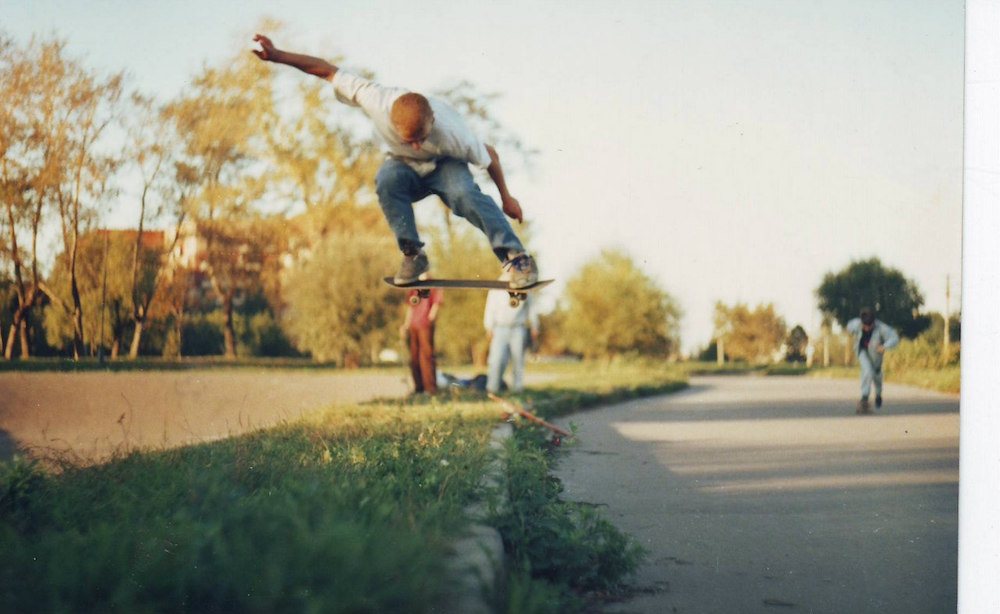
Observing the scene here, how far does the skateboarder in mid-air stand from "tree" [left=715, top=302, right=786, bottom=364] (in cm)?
161

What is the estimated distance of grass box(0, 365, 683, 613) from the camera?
249 centimetres

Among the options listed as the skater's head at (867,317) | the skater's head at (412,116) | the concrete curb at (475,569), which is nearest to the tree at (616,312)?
the skater's head at (867,317)

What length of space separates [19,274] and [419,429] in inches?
75.6

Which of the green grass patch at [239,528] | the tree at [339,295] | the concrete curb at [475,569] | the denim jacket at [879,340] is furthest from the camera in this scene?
the denim jacket at [879,340]

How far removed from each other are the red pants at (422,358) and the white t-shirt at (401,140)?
1477 mm

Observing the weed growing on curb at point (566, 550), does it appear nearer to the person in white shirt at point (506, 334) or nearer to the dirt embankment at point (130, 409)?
the dirt embankment at point (130, 409)

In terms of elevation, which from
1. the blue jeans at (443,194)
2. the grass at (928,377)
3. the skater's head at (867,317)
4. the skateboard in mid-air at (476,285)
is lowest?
the grass at (928,377)

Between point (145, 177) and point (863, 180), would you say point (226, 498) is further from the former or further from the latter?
point (863, 180)

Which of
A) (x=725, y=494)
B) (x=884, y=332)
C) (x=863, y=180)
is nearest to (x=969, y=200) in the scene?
(x=863, y=180)

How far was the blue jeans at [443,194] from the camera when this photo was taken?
424 cm

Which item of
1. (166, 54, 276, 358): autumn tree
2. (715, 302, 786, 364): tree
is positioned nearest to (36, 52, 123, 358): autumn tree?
(166, 54, 276, 358): autumn tree

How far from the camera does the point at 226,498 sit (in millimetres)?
2945

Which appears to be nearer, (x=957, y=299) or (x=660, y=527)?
(x=660, y=527)

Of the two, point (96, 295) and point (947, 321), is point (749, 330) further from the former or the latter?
point (96, 295)
